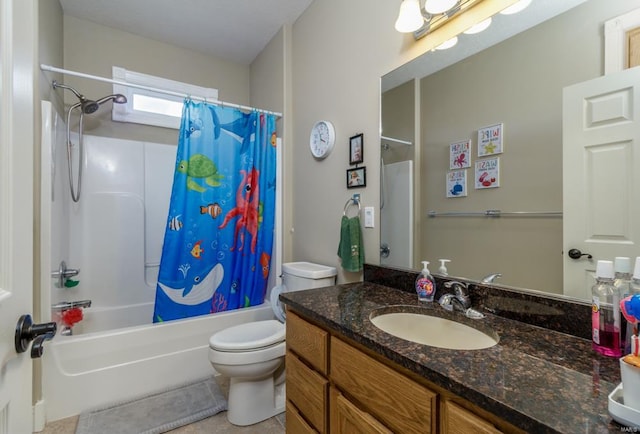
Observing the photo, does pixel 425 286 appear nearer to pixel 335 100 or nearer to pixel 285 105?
pixel 335 100

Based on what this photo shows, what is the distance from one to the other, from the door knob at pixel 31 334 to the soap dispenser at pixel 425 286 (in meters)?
1.15

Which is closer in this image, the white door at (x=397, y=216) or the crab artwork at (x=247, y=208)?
the white door at (x=397, y=216)

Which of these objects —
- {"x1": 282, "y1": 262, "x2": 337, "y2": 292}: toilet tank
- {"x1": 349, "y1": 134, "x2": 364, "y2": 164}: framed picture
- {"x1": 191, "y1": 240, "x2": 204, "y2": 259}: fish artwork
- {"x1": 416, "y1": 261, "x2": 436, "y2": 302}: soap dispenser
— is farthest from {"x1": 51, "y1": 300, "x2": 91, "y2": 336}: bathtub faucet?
{"x1": 416, "y1": 261, "x2": 436, "y2": 302}: soap dispenser

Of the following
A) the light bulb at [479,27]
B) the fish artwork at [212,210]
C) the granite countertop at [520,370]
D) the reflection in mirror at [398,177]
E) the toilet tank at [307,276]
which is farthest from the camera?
the fish artwork at [212,210]

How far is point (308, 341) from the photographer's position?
3.69 feet

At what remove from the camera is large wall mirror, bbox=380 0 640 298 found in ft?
3.10

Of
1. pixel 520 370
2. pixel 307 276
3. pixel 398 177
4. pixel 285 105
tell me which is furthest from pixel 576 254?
pixel 285 105

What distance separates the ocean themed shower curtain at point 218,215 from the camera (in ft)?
6.40

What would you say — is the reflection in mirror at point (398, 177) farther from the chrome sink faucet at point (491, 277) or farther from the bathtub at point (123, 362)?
the bathtub at point (123, 362)

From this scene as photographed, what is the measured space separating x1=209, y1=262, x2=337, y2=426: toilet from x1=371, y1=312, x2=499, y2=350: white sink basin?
73 centimetres

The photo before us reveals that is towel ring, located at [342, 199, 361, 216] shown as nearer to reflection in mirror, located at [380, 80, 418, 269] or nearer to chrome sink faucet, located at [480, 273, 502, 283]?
reflection in mirror, located at [380, 80, 418, 269]

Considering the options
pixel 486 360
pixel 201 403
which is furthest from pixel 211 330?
pixel 486 360

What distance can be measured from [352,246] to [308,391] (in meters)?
0.75

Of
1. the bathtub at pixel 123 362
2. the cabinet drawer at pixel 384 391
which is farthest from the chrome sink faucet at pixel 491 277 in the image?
the bathtub at pixel 123 362
